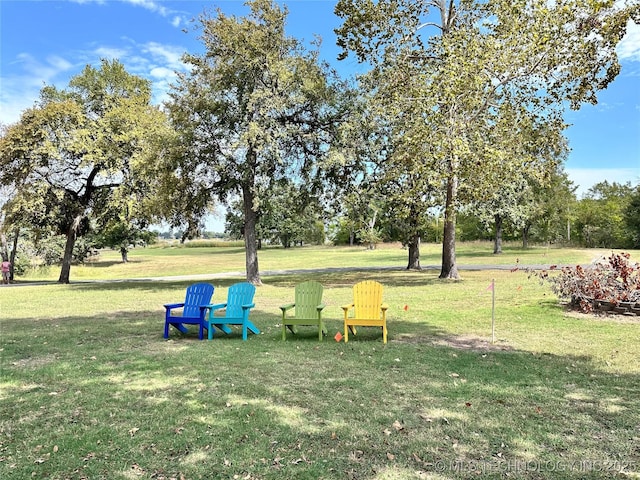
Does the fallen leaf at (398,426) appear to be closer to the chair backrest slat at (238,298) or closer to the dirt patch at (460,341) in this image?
the dirt patch at (460,341)

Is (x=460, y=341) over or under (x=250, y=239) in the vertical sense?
under

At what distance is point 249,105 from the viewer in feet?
53.9

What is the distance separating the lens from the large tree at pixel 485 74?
1350 centimetres

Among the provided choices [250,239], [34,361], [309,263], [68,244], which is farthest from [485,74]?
[309,263]

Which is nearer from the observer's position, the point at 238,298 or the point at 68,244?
the point at 238,298

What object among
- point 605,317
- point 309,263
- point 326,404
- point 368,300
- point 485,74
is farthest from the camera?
point 309,263

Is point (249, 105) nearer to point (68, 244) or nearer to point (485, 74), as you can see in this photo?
point (485, 74)

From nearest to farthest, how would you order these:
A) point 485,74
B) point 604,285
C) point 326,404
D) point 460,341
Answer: point 326,404 → point 460,341 → point 604,285 → point 485,74

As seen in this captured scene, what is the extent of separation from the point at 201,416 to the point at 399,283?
1424 cm

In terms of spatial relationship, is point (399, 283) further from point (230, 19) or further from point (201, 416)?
point (201, 416)

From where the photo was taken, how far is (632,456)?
337 cm

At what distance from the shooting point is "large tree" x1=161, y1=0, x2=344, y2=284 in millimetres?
16703

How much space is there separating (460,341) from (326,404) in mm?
3817

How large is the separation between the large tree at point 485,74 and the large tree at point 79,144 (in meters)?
10.2
